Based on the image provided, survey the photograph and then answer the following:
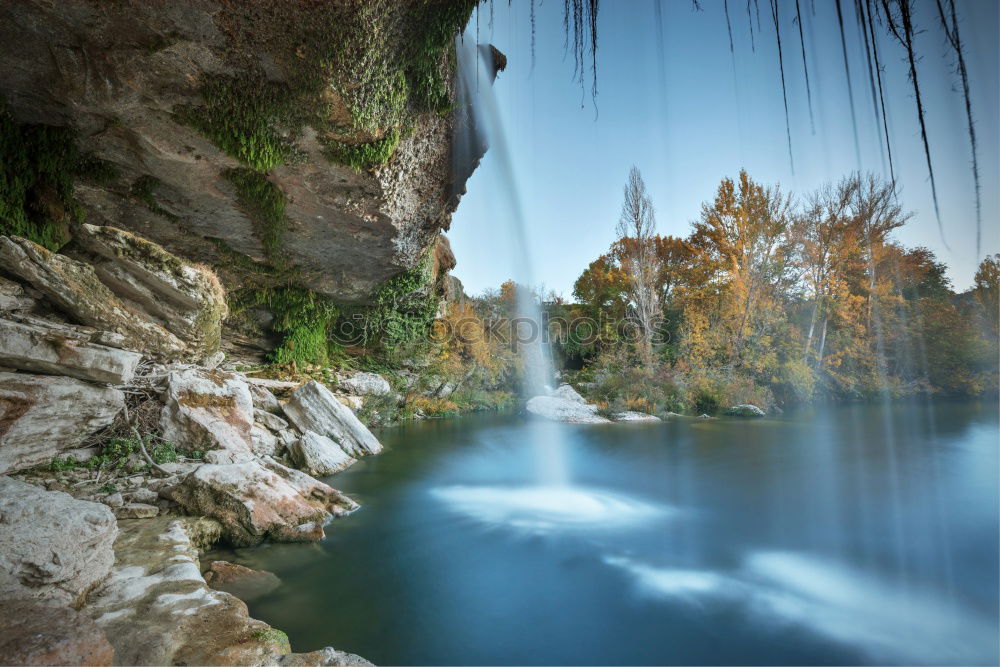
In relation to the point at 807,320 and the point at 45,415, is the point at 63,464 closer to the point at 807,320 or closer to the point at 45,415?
the point at 45,415

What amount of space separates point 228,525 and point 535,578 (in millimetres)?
2638

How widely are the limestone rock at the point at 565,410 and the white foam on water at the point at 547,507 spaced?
20.7 ft

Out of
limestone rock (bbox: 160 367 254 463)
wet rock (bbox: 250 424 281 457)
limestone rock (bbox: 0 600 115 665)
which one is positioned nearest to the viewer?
limestone rock (bbox: 0 600 115 665)

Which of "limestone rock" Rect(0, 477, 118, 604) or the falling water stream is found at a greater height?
"limestone rock" Rect(0, 477, 118, 604)

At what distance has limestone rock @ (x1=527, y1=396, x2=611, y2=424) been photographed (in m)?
11.7

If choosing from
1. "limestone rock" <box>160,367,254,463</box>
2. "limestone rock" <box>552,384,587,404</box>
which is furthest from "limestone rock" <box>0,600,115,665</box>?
"limestone rock" <box>552,384,587,404</box>

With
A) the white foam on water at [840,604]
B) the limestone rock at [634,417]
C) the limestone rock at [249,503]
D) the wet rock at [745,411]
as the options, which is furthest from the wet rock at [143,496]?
the wet rock at [745,411]

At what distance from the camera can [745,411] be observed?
12.5 metres

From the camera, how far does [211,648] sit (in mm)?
1781

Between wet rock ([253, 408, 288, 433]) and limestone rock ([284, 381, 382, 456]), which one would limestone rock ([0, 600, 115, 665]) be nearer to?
wet rock ([253, 408, 288, 433])

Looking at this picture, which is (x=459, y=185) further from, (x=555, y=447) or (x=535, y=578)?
(x=535, y=578)

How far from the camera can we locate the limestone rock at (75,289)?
4125 millimetres

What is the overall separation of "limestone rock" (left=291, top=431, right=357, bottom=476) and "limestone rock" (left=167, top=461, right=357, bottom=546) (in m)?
1.89

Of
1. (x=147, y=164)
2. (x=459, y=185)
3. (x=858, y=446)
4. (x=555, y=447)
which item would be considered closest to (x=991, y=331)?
(x=858, y=446)
